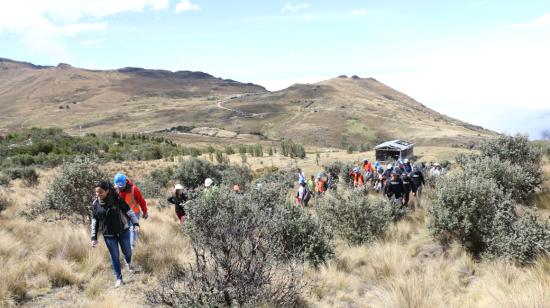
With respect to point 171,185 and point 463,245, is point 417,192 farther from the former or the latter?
point 171,185

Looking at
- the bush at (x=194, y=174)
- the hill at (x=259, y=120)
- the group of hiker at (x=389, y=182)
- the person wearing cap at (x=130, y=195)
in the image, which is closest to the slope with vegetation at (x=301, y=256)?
the person wearing cap at (x=130, y=195)

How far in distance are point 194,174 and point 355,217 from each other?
58.1ft

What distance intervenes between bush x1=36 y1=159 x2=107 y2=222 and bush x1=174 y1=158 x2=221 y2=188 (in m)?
15.2

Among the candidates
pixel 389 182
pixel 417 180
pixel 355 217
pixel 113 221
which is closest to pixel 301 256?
pixel 355 217

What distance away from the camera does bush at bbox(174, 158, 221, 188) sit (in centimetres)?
2595

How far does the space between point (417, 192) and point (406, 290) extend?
10.1m

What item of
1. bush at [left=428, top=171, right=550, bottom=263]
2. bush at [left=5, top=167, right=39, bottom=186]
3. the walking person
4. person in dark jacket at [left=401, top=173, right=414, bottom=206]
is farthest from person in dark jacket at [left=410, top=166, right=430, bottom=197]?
bush at [left=5, top=167, right=39, bottom=186]

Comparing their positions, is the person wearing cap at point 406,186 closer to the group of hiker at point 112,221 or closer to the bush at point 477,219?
the bush at point 477,219

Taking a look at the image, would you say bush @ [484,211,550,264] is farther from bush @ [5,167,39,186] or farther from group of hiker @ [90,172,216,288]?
bush @ [5,167,39,186]

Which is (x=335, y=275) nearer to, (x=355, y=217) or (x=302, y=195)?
(x=355, y=217)

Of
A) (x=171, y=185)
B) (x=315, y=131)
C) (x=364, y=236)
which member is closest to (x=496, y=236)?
(x=364, y=236)

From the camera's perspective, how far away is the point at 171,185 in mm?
28188

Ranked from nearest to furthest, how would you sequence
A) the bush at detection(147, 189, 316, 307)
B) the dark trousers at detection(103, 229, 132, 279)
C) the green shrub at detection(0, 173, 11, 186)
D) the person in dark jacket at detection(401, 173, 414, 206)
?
the bush at detection(147, 189, 316, 307), the dark trousers at detection(103, 229, 132, 279), the person in dark jacket at detection(401, 173, 414, 206), the green shrub at detection(0, 173, 11, 186)

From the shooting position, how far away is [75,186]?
1030cm
